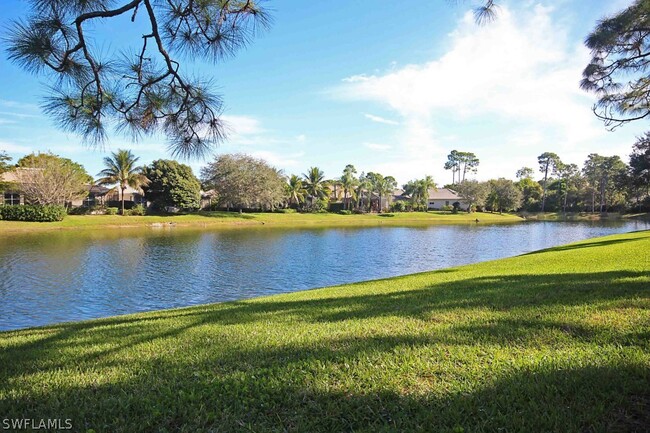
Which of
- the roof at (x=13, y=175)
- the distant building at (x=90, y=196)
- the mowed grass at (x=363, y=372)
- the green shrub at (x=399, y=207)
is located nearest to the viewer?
the mowed grass at (x=363, y=372)

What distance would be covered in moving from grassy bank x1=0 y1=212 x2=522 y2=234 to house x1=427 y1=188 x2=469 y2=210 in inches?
614

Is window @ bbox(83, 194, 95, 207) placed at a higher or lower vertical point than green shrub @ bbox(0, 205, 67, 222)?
higher

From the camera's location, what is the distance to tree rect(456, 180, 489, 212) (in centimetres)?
8256

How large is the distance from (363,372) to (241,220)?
5332 centimetres

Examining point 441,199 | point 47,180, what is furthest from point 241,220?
point 441,199

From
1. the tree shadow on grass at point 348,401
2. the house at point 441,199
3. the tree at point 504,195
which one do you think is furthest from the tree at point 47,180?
the tree at point 504,195

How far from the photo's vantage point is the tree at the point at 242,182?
60.7 m

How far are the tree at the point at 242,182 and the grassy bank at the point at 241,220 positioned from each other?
2.52 meters

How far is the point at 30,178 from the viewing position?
4347cm

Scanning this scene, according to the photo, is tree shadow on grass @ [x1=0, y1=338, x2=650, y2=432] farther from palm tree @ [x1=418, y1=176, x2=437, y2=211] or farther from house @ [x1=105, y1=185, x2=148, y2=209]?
palm tree @ [x1=418, y1=176, x2=437, y2=211]

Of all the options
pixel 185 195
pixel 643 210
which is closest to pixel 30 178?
pixel 185 195

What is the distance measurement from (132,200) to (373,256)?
5364 centimetres

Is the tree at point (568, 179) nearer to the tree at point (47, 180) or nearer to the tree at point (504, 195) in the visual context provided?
the tree at point (504, 195)

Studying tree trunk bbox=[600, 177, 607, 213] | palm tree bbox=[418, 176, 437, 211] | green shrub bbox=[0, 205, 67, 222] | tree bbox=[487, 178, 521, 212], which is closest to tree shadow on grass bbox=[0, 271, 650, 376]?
green shrub bbox=[0, 205, 67, 222]
